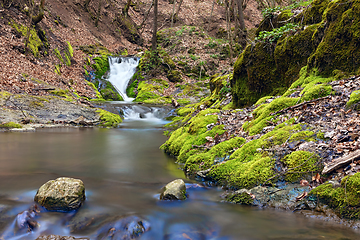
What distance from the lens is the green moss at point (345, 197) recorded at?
110 inches

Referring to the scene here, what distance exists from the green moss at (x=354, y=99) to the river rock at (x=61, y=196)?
16.4 feet

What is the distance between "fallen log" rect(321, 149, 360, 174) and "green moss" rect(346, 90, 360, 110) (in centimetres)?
141

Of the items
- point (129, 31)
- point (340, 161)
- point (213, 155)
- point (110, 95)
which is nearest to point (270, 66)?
point (213, 155)

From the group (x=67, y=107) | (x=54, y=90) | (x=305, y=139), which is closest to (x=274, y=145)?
(x=305, y=139)

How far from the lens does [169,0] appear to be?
40312 mm

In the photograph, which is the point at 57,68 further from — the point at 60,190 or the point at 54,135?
the point at 60,190

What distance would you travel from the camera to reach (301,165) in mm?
3598

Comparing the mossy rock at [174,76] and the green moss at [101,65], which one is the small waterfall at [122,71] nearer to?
the green moss at [101,65]

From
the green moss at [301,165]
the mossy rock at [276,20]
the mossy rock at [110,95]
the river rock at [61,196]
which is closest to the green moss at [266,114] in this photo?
the green moss at [301,165]

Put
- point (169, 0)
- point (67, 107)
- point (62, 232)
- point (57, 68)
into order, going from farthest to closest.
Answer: point (169, 0) → point (57, 68) → point (67, 107) → point (62, 232)

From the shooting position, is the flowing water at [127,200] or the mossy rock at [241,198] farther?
the mossy rock at [241,198]

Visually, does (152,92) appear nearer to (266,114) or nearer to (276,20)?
(276,20)

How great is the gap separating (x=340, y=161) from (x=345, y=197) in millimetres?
529

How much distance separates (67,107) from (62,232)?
1150cm
